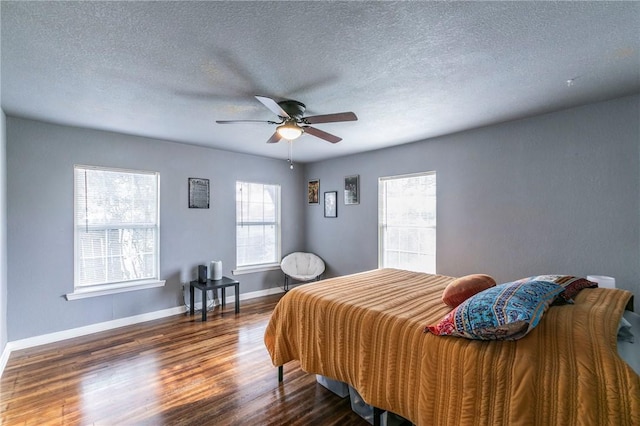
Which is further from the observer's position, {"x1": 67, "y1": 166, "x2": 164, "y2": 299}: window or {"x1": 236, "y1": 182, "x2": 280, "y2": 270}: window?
{"x1": 236, "y1": 182, "x2": 280, "y2": 270}: window

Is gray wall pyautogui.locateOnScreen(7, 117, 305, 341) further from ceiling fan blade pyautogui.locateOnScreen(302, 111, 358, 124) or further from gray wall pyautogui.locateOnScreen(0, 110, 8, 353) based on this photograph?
ceiling fan blade pyautogui.locateOnScreen(302, 111, 358, 124)

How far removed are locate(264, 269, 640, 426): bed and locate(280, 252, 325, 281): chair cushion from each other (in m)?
2.98

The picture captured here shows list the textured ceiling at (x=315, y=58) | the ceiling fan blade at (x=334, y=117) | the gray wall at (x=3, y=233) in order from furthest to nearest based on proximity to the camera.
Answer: the gray wall at (x=3, y=233) → the ceiling fan blade at (x=334, y=117) → the textured ceiling at (x=315, y=58)

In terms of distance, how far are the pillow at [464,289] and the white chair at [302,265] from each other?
348 centimetres

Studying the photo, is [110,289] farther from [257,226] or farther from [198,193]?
[257,226]

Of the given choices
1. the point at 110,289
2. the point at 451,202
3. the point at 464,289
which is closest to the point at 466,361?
the point at 464,289

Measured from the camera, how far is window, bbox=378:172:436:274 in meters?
4.11

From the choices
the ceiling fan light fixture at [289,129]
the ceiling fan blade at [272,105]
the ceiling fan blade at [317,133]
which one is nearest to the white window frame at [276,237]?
the ceiling fan blade at [317,133]

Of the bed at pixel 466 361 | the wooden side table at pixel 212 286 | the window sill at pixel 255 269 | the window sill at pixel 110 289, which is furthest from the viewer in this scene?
the window sill at pixel 255 269

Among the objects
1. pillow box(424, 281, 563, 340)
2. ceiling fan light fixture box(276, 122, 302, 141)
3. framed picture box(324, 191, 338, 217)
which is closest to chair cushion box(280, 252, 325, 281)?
framed picture box(324, 191, 338, 217)

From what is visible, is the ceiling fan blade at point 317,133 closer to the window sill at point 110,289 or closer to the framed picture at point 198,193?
the framed picture at point 198,193

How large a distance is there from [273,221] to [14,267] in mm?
3399

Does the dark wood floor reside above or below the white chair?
below

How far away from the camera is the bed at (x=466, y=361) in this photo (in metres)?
1.15
